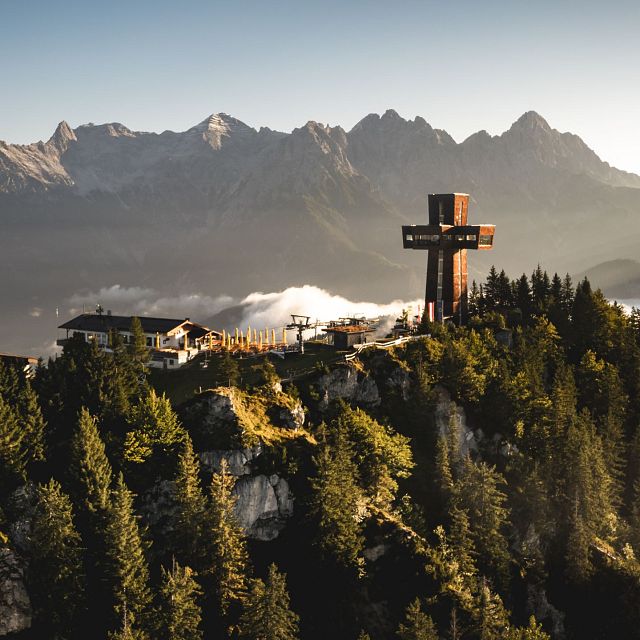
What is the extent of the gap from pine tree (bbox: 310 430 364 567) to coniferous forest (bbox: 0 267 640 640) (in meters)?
0.21

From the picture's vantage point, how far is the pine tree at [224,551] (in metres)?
69.6

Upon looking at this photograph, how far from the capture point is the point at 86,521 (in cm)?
6944

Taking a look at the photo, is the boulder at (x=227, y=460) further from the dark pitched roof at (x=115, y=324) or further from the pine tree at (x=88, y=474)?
the dark pitched roof at (x=115, y=324)

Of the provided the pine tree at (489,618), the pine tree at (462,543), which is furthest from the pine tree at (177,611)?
the pine tree at (462,543)

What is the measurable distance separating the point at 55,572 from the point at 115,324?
54730mm

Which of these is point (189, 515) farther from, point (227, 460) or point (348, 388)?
point (348, 388)

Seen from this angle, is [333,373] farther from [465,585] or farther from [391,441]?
[465,585]

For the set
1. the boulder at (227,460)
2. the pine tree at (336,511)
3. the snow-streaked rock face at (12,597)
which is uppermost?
the boulder at (227,460)

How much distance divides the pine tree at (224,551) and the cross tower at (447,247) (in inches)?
2684

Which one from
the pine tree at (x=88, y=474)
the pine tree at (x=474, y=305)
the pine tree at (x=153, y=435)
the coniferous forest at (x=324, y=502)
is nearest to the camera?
the coniferous forest at (x=324, y=502)

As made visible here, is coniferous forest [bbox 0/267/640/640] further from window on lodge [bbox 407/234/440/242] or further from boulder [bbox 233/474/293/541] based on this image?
window on lodge [bbox 407/234/440/242]

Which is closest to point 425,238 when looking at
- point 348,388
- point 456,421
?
point 456,421

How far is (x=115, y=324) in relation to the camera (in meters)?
114

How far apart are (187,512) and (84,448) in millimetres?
11733
